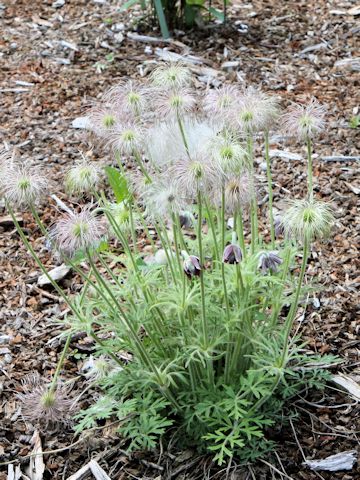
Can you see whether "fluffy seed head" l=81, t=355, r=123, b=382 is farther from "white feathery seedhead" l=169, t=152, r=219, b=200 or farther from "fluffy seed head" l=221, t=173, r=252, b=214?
"white feathery seedhead" l=169, t=152, r=219, b=200

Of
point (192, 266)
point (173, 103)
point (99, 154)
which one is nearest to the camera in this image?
point (192, 266)

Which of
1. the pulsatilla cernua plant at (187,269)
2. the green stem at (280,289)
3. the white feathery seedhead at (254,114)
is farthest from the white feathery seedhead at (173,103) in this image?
the green stem at (280,289)

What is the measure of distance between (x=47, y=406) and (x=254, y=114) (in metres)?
1.19

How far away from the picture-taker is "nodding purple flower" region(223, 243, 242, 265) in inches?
81.6

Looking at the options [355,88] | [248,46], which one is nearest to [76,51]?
[248,46]

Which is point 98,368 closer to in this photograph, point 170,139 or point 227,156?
point 170,139

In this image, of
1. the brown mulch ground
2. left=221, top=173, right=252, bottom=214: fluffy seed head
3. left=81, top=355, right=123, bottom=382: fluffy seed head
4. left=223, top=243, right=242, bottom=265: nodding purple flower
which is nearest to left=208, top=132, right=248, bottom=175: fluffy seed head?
left=221, top=173, right=252, bottom=214: fluffy seed head

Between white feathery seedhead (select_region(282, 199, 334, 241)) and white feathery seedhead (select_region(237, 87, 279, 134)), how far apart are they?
0.32 meters

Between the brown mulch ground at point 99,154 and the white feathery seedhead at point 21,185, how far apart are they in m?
1.06

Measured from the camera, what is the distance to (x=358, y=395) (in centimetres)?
271

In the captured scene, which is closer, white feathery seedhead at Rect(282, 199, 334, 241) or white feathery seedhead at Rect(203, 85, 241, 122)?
white feathery seedhead at Rect(282, 199, 334, 241)

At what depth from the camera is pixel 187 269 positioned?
2115 mm

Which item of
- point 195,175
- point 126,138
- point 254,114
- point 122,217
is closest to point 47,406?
point 122,217

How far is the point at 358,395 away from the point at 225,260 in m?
0.98
